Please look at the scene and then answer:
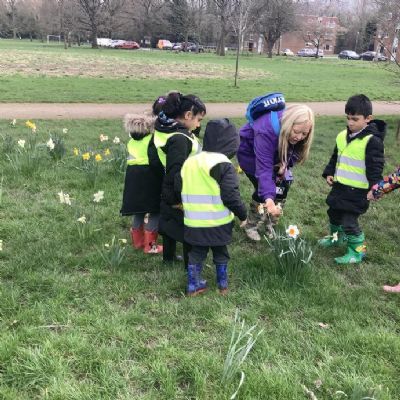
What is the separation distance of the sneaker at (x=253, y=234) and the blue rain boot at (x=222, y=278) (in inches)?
40.9

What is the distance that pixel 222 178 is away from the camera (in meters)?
3.08

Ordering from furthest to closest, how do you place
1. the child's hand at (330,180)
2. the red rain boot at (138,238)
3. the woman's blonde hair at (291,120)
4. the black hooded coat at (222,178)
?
the child's hand at (330,180), the red rain boot at (138,238), the woman's blonde hair at (291,120), the black hooded coat at (222,178)

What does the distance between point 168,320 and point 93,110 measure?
9095 mm

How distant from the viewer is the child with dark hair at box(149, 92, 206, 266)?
333 cm

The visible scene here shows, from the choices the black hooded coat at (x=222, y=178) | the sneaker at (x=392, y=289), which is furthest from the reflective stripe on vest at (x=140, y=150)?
the sneaker at (x=392, y=289)

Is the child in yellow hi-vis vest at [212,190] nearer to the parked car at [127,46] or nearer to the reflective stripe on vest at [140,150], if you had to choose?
the reflective stripe on vest at [140,150]

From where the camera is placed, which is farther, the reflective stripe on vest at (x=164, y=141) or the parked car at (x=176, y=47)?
the parked car at (x=176, y=47)

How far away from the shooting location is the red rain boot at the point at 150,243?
13.2 feet

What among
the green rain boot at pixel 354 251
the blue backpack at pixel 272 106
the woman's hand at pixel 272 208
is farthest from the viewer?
the green rain boot at pixel 354 251

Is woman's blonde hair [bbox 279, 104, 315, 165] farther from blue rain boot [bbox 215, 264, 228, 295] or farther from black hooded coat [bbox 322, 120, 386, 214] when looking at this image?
blue rain boot [bbox 215, 264, 228, 295]

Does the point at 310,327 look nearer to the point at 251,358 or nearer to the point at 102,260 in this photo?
the point at 251,358

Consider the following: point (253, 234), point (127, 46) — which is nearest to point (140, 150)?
point (253, 234)

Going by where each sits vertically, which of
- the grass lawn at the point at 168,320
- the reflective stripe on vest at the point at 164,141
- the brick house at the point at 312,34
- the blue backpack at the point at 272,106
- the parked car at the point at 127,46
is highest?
the brick house at the point at 312,34

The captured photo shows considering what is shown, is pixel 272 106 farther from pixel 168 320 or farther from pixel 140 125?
pixel 168 320
